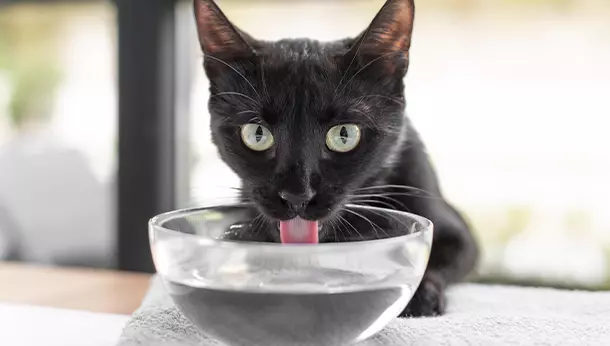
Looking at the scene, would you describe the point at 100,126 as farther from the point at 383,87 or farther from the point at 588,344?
the point at 588,344

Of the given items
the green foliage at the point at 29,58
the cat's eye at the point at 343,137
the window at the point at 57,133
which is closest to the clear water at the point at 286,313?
the cat's eye at the point at 343,137

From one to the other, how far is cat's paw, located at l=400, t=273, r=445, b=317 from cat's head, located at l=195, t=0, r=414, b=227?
0.64ft

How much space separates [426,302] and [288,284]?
1.48ft

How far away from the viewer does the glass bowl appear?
702mm

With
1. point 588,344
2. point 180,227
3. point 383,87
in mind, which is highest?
point 383,87

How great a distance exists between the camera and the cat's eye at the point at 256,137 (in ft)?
3.55

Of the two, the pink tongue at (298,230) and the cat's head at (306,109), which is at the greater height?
the cat's head at (306,109)

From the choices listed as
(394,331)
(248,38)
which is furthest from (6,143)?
(394,331)

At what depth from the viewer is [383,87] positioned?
118cm

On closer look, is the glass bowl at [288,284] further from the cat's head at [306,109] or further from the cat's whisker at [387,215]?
the cat's head at [306,109]

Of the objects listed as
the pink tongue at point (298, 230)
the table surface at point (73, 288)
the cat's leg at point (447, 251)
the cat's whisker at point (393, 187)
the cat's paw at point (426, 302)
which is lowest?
the table surface at point (73, 288)

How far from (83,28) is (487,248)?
1577 millimetres

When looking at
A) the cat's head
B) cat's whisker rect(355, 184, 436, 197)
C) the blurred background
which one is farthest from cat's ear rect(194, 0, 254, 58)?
the blurred background

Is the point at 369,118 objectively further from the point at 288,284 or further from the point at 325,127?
the point at 288,284
